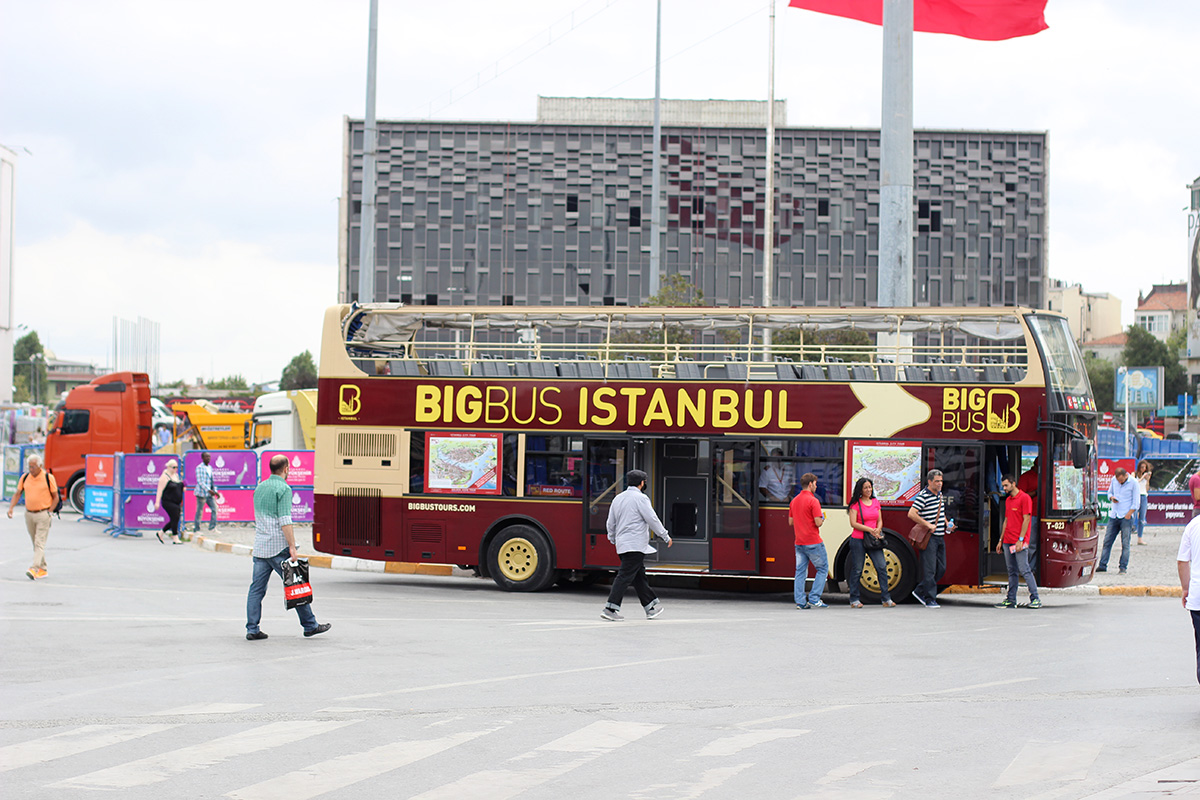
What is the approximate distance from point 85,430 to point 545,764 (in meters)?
27.2

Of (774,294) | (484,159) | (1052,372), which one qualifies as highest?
(484,159)

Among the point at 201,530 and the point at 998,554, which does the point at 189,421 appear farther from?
the point at 998,554

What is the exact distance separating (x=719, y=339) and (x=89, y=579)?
98.1ft

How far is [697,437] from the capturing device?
16.3 m

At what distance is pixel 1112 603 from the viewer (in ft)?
54.3

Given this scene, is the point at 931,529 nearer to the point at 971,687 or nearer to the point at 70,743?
the point at 971,687

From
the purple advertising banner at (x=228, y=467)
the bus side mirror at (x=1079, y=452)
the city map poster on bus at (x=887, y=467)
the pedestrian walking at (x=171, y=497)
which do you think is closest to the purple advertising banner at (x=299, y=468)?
the purple advertising banner at (x=228, y=467)

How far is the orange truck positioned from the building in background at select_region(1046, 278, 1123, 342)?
11471cm

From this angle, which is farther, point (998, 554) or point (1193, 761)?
point (998, 554)

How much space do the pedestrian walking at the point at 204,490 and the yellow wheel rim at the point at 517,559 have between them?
10.8 metres

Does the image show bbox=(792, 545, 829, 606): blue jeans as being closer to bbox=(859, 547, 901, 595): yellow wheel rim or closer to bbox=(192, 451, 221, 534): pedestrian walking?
bbox=(859, 547, 901, 595): yellow wheel rim

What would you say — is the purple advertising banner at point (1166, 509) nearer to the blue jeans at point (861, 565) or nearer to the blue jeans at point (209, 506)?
the blue jeans at point (861, 565)

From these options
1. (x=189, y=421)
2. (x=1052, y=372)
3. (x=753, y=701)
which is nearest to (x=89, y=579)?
(x=753, y=701)

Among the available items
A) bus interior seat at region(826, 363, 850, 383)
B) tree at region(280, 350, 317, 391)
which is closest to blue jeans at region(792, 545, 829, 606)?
bus interior seat at region(826, 363, 850, 383)
